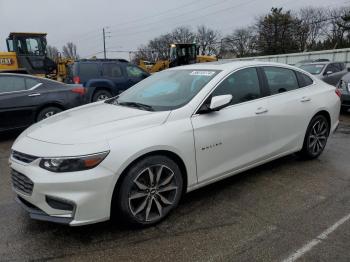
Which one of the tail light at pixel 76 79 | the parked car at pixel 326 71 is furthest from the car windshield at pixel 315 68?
the tail light at pixel 76 79

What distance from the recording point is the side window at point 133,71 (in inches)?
495

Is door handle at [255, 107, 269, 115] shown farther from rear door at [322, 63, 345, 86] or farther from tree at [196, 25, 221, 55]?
tree at [196, 25, 221, 55]

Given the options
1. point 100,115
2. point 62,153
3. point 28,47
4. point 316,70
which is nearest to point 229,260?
point 62,153

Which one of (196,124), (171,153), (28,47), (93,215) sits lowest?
(93,215)

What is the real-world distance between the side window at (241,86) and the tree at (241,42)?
58426 mm

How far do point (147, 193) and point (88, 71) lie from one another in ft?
30.2

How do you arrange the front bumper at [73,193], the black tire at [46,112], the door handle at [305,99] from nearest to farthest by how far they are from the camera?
the front bumper at [73,193], the door handle at [305,99], the black tire at [46,112]

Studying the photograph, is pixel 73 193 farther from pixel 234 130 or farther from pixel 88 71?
pixel 88 71

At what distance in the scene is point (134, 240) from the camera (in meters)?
3.19

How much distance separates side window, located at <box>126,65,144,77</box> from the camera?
12.6 m

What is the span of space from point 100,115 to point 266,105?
2051 millimetres

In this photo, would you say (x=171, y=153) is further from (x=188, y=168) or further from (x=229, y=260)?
(x=229, y=260)

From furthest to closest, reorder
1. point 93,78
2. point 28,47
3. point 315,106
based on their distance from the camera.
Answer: point 28,47
point 93,78
point 315,106

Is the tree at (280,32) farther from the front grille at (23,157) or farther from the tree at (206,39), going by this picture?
the front grille at (23,157)
